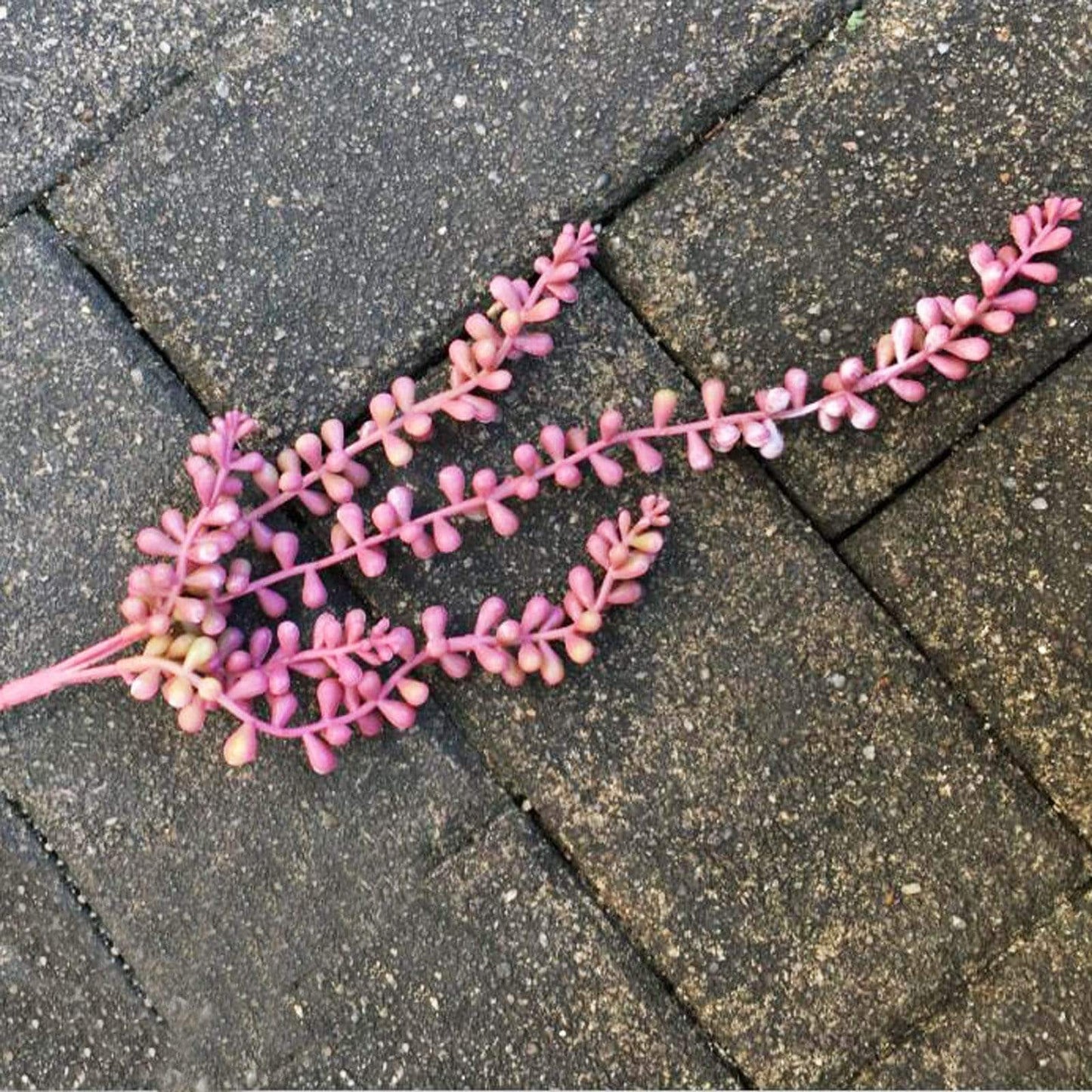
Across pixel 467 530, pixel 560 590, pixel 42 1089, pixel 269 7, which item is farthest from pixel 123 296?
pixel 42 1089

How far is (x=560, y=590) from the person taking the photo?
1592mm

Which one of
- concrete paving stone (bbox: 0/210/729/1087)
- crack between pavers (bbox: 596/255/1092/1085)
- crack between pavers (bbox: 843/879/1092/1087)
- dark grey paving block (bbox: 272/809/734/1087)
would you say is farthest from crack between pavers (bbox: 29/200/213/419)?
crack between pavers (bbox: 843/879/1092/1087)

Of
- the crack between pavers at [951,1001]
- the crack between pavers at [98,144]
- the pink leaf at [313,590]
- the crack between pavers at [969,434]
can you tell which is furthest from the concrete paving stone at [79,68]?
the crack between pavers at [951,1001]

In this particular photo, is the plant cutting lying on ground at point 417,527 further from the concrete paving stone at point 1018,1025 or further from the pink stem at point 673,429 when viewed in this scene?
A: the concrete paving stone at point 1018,1025

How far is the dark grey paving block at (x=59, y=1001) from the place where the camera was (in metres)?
1.58

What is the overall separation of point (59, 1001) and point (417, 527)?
0.76 meters

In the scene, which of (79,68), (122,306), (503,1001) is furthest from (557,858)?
(79,68)

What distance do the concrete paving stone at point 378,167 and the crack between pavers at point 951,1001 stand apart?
1038 millimetres

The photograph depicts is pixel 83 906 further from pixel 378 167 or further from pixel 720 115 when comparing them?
pixel 720 115

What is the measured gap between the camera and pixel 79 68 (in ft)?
5.55

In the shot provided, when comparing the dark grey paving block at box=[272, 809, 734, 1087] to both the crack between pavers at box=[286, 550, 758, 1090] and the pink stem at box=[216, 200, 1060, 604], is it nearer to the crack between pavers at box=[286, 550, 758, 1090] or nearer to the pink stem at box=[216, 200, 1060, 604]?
the crack between pavers at box=[286, 550, 758, 1090]

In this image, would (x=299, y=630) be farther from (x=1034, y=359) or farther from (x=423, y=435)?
(x=1034, y=359)

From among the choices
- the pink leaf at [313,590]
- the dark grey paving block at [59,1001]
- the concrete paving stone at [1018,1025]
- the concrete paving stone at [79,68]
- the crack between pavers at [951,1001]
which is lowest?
the concrete paving stone at [1018,1025]

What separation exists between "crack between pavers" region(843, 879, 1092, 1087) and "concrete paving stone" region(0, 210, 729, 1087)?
0.19 m
